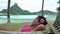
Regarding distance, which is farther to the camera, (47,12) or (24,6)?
(24,6)

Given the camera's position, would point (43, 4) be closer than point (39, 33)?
No

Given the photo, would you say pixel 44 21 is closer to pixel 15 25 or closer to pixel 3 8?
pixel 15 25

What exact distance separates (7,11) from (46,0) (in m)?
0.72

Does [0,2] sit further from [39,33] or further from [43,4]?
[39,33]

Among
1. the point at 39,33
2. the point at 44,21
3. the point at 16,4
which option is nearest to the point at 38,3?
the point at 16,4

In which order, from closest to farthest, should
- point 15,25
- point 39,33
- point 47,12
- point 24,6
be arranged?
point 39,33 < point 15,25 < point 47,12 < point 24,6

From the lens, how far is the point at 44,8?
2922 millimetres

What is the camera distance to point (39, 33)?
1.66 metres

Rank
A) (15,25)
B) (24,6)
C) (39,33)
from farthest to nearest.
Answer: (24,6), (15,25), (39,33)

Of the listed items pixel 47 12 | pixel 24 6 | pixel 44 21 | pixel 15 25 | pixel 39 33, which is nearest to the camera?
pixel 39 33

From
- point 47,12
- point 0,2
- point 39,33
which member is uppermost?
point 0,2

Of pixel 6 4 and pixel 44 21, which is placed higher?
pixel 6 4

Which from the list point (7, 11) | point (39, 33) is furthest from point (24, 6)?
point (39, 33)

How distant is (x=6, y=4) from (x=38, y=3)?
57cm
